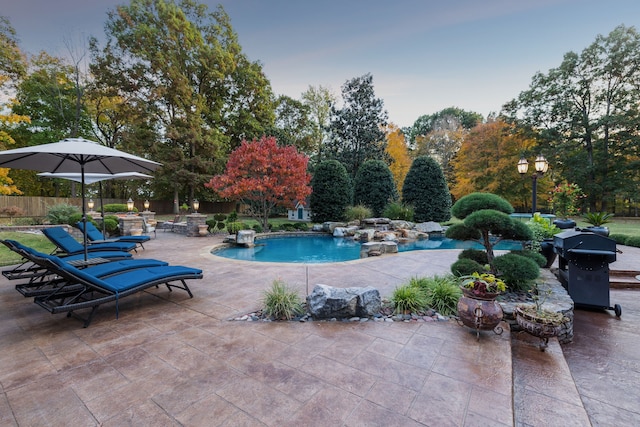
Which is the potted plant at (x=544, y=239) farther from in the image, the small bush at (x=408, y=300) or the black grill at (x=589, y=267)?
the small bush at (x=408, y=300)

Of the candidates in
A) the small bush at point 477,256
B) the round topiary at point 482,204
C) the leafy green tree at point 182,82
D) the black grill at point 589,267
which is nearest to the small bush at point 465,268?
the small bush at point 477,256

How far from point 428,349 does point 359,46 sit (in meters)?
10.6

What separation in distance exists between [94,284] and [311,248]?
816cm

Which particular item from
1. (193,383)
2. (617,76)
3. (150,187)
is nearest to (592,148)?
(617,76)

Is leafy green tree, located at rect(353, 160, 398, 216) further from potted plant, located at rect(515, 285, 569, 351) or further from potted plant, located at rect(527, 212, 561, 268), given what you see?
potted plant, located at rect(515, 285, 569, 351)

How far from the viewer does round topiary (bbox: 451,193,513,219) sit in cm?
452

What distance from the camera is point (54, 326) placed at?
3111 mm

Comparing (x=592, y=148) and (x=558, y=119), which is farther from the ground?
(x=558, y=119)

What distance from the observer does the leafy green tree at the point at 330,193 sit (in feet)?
54.9

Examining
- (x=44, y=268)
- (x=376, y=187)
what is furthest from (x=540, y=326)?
(x=376, y=187)

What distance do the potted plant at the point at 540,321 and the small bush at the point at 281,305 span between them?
Result: 8.37 feet

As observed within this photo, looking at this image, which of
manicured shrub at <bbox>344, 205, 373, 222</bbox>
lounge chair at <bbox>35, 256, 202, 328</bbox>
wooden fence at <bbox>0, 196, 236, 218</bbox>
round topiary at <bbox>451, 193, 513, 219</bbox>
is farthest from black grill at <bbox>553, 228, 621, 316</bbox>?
wooden fence at <bbox>0, 196, 236, 218</bbox>

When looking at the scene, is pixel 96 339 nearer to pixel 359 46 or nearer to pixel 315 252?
pixel 315 252

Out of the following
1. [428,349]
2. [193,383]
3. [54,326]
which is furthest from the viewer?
[54,326]
